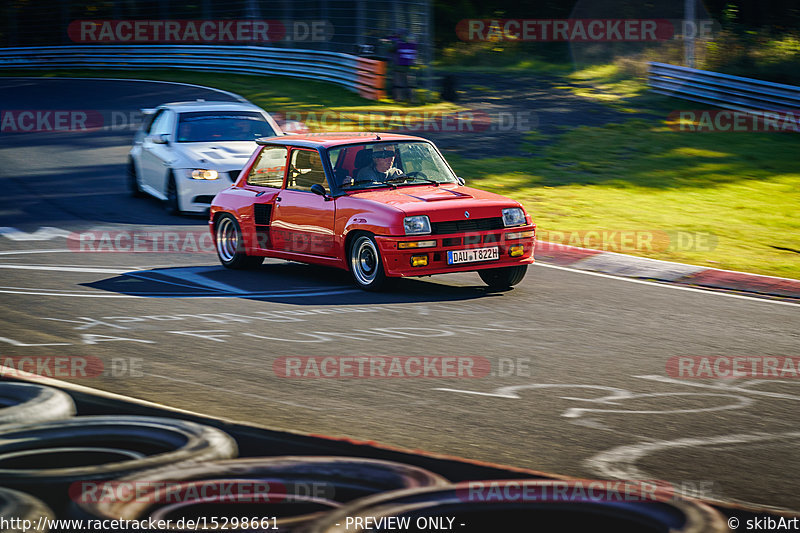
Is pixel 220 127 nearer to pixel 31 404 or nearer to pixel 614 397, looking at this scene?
pixel 31 404

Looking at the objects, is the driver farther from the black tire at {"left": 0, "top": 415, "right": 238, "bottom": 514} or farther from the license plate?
the black tire at {"left": 0, "top": 415, "right": 238, "bottom": 514}

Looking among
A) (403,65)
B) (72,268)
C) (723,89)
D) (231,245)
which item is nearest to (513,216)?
(231,245)

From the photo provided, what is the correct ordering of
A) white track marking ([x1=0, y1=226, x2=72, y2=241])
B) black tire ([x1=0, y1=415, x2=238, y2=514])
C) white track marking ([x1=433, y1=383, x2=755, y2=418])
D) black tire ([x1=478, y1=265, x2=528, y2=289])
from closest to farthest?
black tire ([x1=0, y1=415, x2=238, y2=514]) < white track marking ([x1=433, y1=383, x2=755, y2=418]) < black tire ([x1=478, y1=265, x2=528, y2=289]) < white track marking ([x1=0, y1=226, x2=72, y2=241])

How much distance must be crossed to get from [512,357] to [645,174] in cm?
1339

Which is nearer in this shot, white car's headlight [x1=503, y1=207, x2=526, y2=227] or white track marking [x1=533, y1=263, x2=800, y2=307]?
Result: white car's headlight [x1=503, y1=207, x2=526, y2=227]

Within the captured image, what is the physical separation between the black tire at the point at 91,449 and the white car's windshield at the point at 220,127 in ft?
32.8

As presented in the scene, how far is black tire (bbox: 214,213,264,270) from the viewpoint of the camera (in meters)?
11.6

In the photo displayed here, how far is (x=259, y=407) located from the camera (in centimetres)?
621

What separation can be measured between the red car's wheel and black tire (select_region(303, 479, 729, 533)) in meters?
5.47

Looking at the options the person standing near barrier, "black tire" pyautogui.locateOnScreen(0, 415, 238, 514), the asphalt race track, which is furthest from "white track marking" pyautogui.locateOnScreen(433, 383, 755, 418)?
the person standing near barrier

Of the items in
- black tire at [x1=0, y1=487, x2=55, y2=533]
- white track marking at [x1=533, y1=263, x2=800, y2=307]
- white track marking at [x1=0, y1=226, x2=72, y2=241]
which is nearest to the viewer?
black tire at [x1=0, y1=487, x2=55, y2=533]

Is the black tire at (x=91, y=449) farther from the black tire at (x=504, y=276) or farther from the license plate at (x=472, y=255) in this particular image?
the black tire at (x=504, y=276)

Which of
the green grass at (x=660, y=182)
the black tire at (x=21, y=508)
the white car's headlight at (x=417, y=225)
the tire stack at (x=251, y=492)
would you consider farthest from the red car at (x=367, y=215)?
the black tire at (x=21, y=508)

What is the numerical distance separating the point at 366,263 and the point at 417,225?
82 cm
